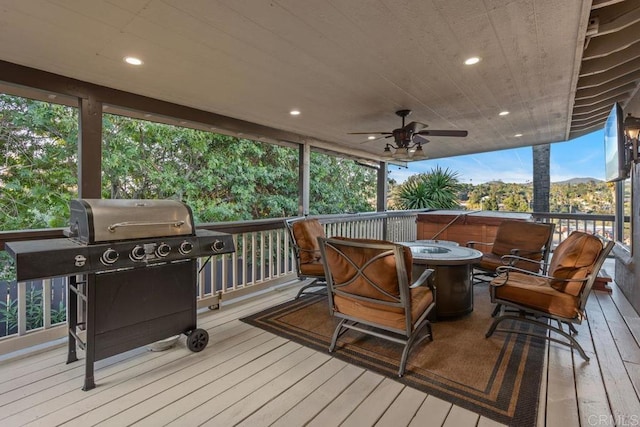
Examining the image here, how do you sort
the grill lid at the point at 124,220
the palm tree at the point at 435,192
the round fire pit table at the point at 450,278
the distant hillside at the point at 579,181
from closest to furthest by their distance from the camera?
the grill lid at the point at 124,220, the round fire pit table at the point at 450,278, the distant hillside at the point at 579,181, the palm tree at the point at 435,192

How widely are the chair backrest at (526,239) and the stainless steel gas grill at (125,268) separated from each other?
3.81m

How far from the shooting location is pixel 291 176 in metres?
8.95

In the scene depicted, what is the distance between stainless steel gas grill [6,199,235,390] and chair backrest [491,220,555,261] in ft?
12.5

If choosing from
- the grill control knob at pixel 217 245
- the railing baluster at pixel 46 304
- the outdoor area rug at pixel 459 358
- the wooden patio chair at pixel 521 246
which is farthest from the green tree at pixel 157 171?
the wooden patio chair at pixel 521 246

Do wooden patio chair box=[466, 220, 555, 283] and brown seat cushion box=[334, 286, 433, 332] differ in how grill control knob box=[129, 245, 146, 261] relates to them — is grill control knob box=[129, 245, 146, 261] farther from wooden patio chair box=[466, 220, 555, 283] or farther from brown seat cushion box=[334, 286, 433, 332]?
wooden patio chair box=[466, 220, 555, 283]

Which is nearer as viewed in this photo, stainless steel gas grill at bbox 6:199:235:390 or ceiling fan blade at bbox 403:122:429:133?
stainless steel gas grill at bbox 6:199:235:390

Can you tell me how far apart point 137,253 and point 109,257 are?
0.56 ft

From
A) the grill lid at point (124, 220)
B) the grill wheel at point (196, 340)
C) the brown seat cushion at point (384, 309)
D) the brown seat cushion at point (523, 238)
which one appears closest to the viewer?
the grill lid at point (124, 220)

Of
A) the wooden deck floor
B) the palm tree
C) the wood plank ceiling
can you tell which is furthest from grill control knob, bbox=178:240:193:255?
the palm tree

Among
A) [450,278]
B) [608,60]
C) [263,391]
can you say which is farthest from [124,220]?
[608,60]

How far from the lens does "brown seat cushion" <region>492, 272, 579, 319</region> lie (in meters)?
2.42

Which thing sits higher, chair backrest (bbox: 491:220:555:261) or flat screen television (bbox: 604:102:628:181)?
flat screen television (bbox: 604:102:628:181)

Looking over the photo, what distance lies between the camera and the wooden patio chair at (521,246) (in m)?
3.86

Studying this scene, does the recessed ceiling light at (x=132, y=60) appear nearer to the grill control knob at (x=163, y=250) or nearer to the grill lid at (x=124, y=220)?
the grill lid at (x=124, y=220)
